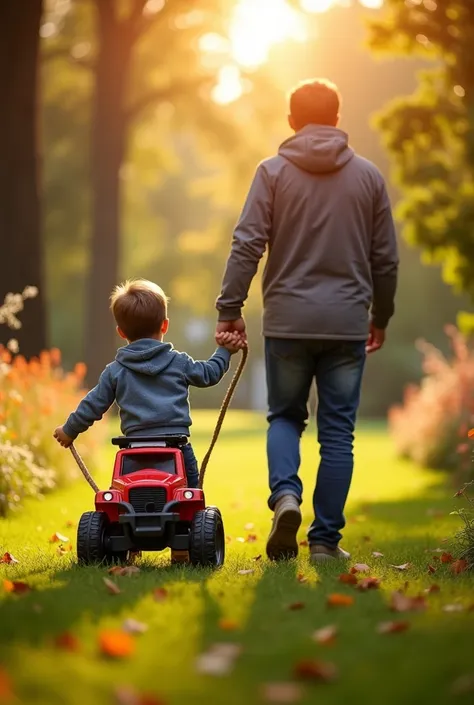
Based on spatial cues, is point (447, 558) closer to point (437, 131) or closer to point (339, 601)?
point (339, 601)

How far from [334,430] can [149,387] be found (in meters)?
1.03

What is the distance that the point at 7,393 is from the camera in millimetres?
8516

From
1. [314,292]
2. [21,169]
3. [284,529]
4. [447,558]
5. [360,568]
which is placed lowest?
[447,558]

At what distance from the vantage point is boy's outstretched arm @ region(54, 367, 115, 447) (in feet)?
Answer: 16.1

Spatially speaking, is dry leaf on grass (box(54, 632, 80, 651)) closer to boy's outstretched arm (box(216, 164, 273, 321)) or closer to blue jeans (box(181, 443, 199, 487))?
blue jeans (box(181, 443, 199, 487))

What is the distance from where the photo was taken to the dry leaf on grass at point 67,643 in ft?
9.85

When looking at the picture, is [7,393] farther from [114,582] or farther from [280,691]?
[280,691]

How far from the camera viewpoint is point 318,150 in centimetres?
536

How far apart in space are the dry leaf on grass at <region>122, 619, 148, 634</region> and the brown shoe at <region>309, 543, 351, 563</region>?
6.22 ft

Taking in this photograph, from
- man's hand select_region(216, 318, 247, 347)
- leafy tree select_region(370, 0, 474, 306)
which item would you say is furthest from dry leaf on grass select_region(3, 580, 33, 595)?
Result: leafy tree select_region(370, 0, 474, 306)

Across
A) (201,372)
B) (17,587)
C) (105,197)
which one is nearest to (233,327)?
(201,372)

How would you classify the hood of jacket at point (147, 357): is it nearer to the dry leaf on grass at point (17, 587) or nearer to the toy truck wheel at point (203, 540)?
the toy truck wheel at point (203, 540)

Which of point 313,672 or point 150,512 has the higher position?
point 313,672

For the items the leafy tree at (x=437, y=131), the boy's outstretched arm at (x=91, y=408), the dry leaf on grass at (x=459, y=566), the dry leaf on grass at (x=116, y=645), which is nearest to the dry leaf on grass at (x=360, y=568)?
the dry leaf on grass at (x=459, y=566)
